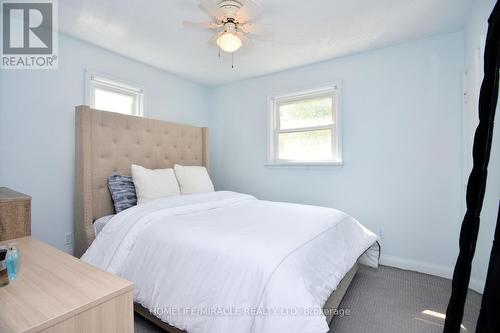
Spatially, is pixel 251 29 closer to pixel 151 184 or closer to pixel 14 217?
pixel 151 184

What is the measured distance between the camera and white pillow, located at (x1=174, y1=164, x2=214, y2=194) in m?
2.94

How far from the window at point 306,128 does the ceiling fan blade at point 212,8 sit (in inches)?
66.5

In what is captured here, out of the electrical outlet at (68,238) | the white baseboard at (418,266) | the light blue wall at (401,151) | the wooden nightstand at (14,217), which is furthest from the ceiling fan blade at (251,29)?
the white baseboard at (418,266)

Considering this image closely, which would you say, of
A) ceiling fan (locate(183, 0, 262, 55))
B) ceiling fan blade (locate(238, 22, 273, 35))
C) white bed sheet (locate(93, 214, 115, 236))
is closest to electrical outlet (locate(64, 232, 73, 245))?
white bed sheet (locate(93, 214, 115, 236))

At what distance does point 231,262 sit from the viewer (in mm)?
1315

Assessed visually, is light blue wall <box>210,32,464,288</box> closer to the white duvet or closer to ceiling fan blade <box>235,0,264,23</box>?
the white duvet

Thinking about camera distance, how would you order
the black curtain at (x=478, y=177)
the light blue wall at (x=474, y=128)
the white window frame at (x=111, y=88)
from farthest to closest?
the white window frame at (x=111, y=88), the light blue wall at (x=474, y=128), the black curtain at (x=478, y=177)

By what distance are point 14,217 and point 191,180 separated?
68.2 inches

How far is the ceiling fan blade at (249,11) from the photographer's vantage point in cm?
193

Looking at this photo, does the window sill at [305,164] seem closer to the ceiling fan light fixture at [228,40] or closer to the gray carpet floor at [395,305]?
the gray carpet floor at [395,305]

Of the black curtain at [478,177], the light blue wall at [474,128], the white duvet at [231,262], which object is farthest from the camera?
the light blue wall at [474,128]

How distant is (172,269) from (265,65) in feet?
8.97

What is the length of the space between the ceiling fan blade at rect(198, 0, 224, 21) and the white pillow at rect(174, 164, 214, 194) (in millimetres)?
1719

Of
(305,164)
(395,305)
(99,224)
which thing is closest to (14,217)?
(99,224)
